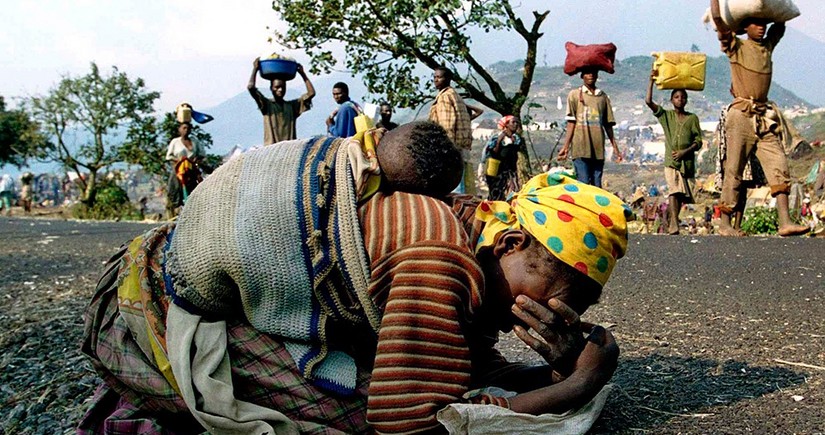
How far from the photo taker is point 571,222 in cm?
205

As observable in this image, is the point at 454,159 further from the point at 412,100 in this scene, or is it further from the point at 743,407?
the point at 412,100

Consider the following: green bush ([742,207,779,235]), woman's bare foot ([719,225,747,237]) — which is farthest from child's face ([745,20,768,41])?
green bush ([742,207,779,235])

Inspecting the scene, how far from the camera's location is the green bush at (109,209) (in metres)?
19.0

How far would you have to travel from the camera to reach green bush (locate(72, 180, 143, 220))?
62.2 ft

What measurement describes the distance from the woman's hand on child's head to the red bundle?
7.52 meters

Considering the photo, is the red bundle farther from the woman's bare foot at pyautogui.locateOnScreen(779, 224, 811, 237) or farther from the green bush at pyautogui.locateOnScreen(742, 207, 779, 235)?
the woman's bare foot at pyautogui.locateOnScreen(779, 224, 811, 237)

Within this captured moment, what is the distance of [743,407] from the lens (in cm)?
255

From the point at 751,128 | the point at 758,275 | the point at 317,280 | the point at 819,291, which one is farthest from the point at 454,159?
the point at 751,128

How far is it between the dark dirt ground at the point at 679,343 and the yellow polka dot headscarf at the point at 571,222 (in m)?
0.62

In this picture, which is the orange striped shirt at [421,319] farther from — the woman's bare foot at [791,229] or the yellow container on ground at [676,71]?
the yellow container on ground at [676,71]

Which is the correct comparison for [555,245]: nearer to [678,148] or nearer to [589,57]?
[678,148]

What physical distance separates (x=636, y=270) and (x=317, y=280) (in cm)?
414

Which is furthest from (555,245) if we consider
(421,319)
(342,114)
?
(342,114)

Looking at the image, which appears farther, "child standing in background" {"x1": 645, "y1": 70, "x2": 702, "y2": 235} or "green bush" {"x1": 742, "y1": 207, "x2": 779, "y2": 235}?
"green bush" {"x1": 742, "y1": 207, "x2": 779, "y2": 235}
